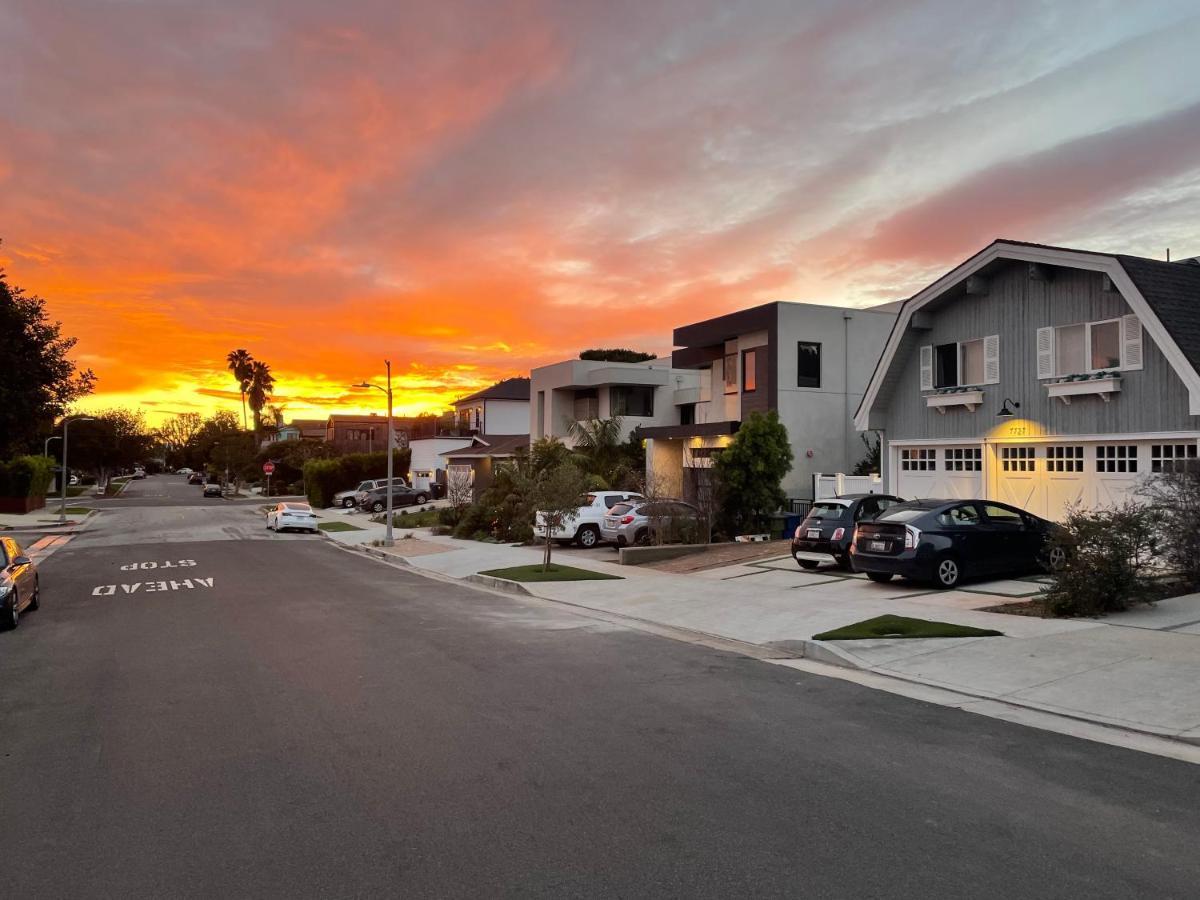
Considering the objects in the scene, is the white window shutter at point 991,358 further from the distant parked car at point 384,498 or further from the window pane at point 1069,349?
the distant parked car at point 384,498

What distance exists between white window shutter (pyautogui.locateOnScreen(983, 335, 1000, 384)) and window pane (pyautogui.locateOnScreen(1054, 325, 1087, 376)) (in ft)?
5.06

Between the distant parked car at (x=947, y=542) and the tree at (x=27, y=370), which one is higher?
the tree at (x=27, y=370)

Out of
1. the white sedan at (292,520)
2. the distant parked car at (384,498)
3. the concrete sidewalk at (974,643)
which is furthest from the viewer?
the distant parked car at (384,498)

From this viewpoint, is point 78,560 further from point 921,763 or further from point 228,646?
point 921,763

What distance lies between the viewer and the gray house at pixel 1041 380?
17.3 metres

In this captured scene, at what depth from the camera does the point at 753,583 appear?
1716 cm

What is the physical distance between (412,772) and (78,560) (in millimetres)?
24226

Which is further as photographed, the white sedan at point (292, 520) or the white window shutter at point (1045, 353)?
the white sedan at point (292, 520)

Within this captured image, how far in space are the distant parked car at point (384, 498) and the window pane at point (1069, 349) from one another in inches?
1517

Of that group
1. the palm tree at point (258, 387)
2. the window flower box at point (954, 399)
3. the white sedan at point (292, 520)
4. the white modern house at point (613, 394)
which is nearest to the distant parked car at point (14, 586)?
the window flower box at point (954, 399)

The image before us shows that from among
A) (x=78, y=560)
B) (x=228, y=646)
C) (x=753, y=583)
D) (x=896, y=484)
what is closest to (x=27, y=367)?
(x=78, y=560)

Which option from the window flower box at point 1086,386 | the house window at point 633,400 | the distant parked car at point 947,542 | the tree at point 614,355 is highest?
the tree at point 614,355

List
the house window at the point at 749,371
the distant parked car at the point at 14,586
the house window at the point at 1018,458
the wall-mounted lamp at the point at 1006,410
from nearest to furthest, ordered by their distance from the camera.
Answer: the distant parked car at the point at 14,586
the house window at the point at 1018,458
the wall-mounted lamp at the point at 1006,410
the house window at the point at 749,371

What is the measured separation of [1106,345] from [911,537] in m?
7.71
